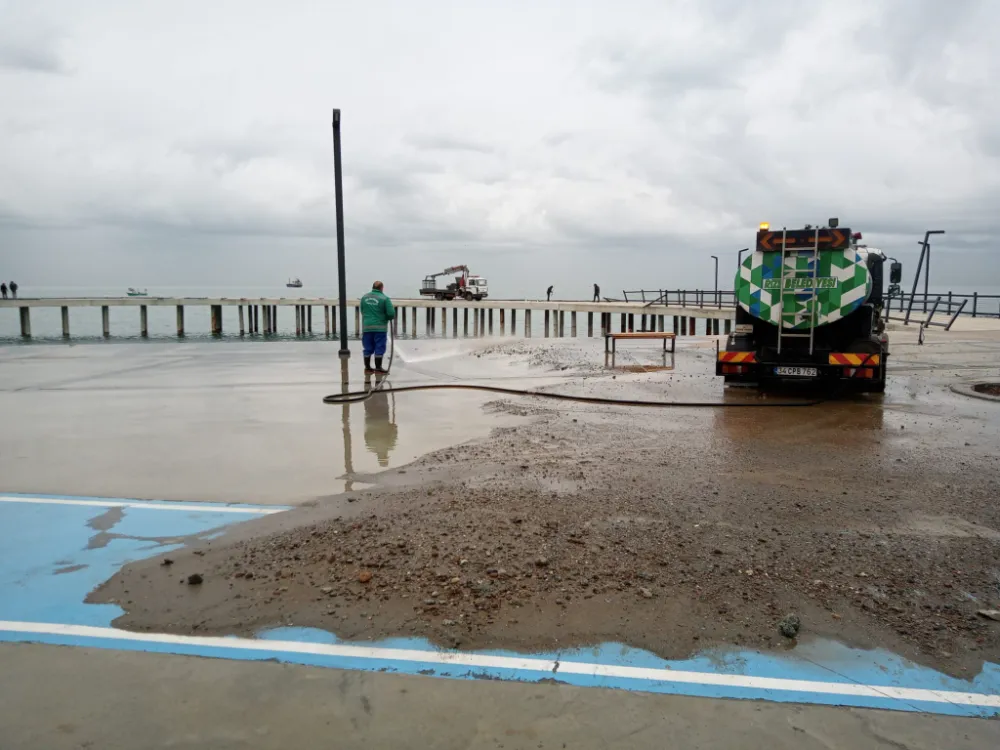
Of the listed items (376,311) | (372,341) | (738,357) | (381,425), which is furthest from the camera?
(372,341)

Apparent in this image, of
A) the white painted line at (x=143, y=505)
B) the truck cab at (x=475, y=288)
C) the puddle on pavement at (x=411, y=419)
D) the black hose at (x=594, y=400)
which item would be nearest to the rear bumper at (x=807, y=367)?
the black hose at (x=594, y=400)

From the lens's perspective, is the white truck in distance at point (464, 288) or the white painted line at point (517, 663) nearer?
the white painted line at point (517, 663)

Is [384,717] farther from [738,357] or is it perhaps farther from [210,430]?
[738,357]

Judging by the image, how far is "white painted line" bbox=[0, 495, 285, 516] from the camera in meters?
5.32

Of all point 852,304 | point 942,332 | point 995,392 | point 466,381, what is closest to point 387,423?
point 466,381

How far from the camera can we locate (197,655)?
3.27 metres

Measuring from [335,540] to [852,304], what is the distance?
9.30m

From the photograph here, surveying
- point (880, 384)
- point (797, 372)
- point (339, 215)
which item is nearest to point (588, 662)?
point (797, 372)

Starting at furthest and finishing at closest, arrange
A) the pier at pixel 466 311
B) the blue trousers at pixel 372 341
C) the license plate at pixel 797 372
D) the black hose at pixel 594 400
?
the pier at pixel 466 311, the blue trousers at pixel 372 341, the license plate at pixel 797 372, the black hose at pixel 594 400

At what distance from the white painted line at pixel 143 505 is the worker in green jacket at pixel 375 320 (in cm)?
777

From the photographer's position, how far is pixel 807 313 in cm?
1120

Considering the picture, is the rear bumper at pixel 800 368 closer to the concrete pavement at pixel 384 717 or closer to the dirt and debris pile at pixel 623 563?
the dirt and debris pile at pixel 623 563

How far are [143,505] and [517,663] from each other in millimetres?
3582

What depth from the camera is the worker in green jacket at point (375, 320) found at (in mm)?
13219
